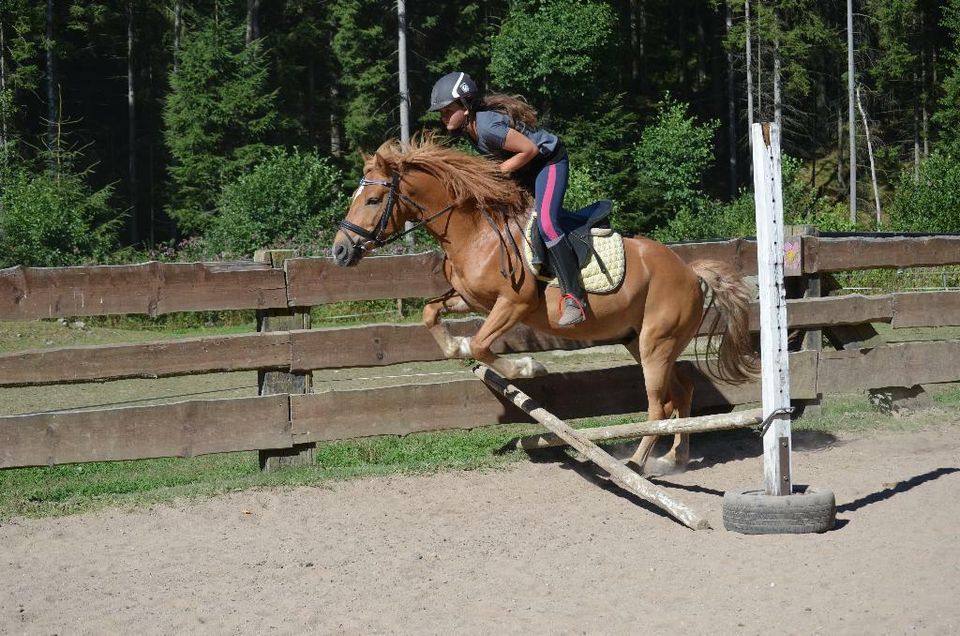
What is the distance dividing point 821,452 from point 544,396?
2.27m

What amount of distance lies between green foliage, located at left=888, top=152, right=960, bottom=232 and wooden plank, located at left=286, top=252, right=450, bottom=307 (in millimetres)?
28770

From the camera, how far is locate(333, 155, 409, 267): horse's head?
7.11 m

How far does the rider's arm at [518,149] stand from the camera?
7215 millimetres

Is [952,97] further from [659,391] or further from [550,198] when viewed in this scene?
[550,198]

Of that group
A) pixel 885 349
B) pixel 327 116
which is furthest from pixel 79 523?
pixel 327 116

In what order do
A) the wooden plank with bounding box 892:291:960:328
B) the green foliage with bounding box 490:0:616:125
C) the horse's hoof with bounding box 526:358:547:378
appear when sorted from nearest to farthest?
the horse's hoof with bounding box 526:358:547:378, the wooden plank with bounding box 892:291:960:328, the green foliage with bounding box 490:0:616:125

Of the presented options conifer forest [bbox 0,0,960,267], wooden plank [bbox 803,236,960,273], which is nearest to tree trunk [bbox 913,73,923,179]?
conifer forest [bbox 0,0,960,267]

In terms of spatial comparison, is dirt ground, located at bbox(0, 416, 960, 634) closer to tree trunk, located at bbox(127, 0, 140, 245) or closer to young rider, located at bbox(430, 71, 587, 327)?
young rider, located at bbox(430, 71, 587, 327)

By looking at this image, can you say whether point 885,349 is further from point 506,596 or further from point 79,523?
point 79,523

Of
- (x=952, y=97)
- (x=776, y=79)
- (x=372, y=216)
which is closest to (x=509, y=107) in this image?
(x=372, y=216)

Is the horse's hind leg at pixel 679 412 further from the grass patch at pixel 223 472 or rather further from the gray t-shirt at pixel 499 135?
the gray t-shirt at pixel 499 135

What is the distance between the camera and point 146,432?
737cm

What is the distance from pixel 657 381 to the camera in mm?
7672

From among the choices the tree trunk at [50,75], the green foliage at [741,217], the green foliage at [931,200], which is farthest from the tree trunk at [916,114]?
the tree trunk at [50,75]
